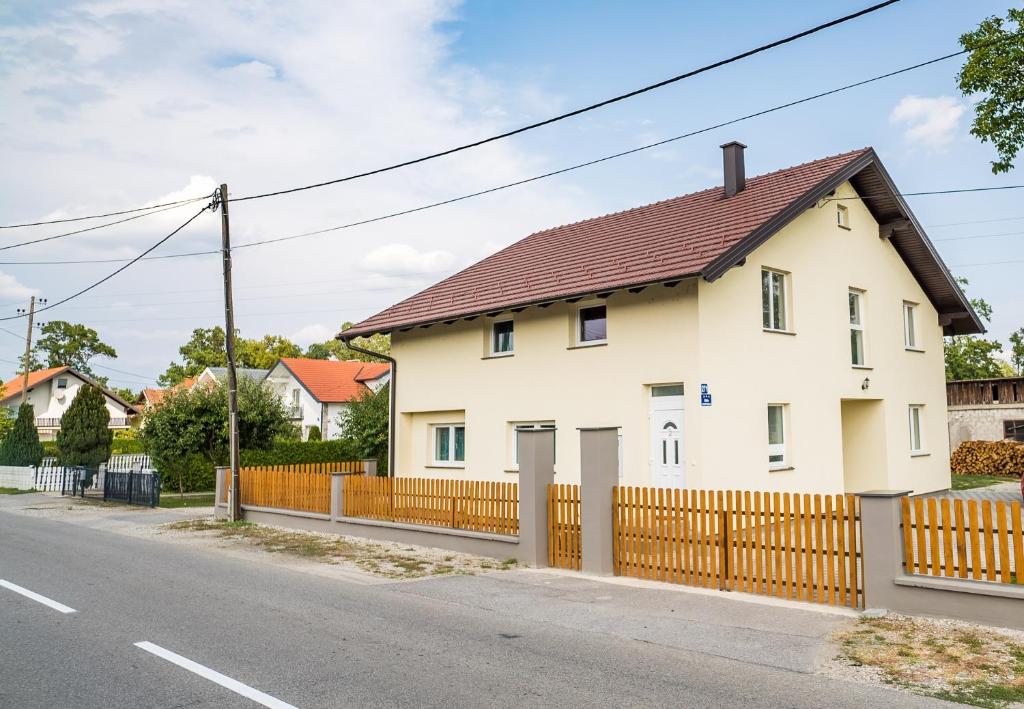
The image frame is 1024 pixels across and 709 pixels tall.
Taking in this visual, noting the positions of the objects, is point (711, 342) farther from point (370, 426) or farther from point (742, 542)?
point (370, 426)

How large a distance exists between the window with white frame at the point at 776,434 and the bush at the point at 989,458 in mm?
15990

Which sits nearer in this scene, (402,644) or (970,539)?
(402,644)

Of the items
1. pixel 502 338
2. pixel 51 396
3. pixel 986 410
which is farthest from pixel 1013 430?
pixel 51 396

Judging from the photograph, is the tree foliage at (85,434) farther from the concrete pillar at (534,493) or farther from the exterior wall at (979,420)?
the exterior wall at (979,420)

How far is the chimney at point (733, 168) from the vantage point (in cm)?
1741

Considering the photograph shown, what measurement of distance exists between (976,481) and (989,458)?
410 cm

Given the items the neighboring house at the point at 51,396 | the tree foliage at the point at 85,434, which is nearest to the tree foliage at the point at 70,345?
the neighboring house at the point at 51,396

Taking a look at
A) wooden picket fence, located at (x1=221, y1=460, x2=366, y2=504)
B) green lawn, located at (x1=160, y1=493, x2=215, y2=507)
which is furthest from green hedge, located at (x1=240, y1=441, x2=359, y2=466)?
wooden picket fence, located at (x1=221, y1=460, x2=366, y2=504)

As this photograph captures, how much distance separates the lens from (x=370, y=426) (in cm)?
2816

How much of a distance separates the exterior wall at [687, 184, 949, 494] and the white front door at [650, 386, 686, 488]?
0.43m

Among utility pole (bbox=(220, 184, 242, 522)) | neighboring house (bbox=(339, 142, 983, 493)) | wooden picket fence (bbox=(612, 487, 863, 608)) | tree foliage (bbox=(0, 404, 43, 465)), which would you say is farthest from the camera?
tree foliage (bbox=(0, 404, 43, 465))

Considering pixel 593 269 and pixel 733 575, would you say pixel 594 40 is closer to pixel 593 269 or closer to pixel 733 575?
pixel 593 269

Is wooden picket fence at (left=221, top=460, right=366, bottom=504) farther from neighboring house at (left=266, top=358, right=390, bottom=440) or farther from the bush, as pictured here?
neighboring house at (left=266, top=358, right=390, bottom=440)

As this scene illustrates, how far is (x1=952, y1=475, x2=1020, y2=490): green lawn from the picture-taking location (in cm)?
2352
